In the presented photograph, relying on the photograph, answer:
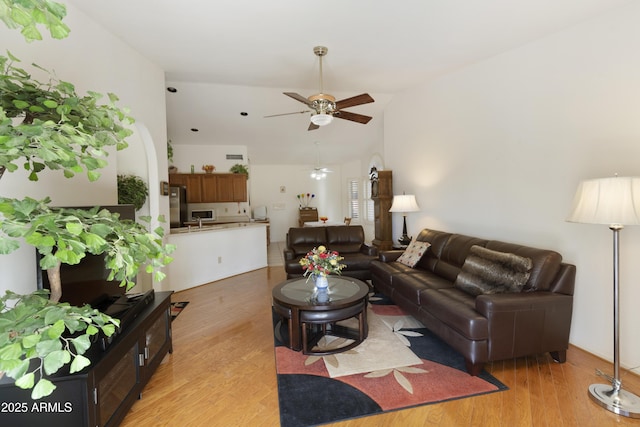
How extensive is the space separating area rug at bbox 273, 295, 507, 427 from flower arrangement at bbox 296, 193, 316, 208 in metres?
7.34

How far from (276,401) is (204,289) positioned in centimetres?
296

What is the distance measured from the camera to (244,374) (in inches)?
89.7

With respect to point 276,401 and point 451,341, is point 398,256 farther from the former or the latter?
point 276,401

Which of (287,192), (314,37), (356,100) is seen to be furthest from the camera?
(287,192)

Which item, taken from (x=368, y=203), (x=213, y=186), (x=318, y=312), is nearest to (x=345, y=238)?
(x=318, y=312)

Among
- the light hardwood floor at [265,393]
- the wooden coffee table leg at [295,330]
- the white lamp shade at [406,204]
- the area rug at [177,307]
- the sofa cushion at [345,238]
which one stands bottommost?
the light hardwood floor at [265,393]

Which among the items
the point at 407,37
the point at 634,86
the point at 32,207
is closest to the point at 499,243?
the point at 634,86

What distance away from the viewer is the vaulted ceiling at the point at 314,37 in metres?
2.45

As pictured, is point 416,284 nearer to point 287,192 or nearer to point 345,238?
point 345,238

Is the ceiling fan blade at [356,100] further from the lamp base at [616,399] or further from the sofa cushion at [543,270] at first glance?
the lamp base at [616,399]

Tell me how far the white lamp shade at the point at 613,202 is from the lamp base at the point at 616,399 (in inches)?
46.0

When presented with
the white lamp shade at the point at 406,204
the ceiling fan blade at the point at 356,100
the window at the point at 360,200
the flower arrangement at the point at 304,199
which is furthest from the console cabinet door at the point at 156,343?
the flower arrangement at the point at 304,199

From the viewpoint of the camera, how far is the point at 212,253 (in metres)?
4.91

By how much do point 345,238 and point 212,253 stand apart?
235 cm
